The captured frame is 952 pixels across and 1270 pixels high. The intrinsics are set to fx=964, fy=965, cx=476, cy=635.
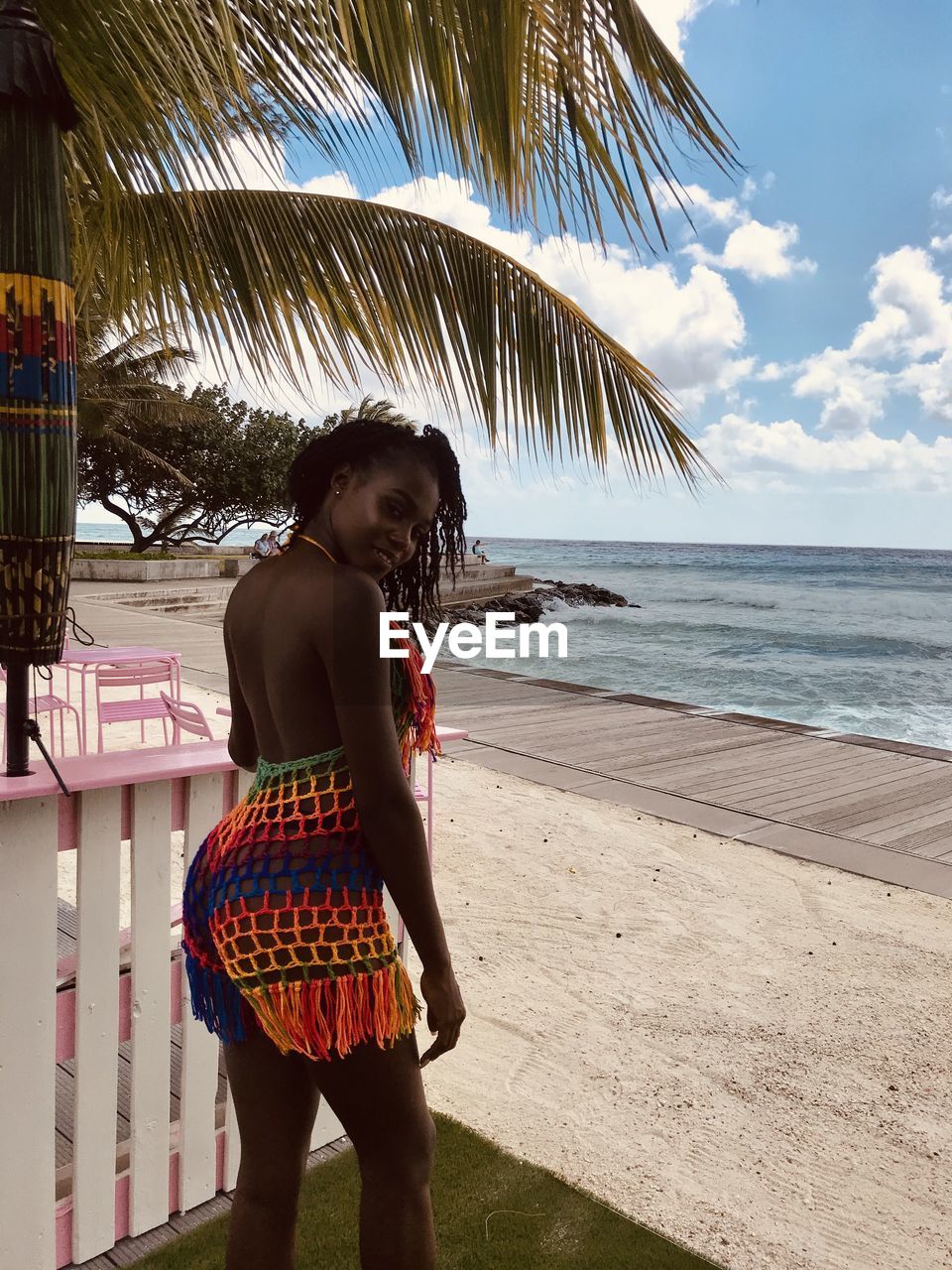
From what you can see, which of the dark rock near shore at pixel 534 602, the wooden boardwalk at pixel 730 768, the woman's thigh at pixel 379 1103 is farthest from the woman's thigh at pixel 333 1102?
the dark rock near shore at pixel 534 602

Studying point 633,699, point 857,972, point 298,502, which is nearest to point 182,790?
point 298,502

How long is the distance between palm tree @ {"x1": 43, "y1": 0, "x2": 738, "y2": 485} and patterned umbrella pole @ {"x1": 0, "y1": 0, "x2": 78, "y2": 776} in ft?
1.44

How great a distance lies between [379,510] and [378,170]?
199cm

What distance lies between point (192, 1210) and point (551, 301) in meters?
3.44

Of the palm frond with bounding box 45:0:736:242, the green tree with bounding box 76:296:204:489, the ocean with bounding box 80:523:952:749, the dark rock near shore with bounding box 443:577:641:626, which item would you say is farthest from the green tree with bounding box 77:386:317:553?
the palm frond with bounding box 45:0:736:242

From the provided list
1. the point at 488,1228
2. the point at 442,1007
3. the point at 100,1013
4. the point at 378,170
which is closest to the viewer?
the point at 442,1007

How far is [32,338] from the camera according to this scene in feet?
6.04

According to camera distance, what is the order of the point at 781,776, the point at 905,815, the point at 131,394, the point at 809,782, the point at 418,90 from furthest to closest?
the point at 131,394 < the point at 781,776 < the point at 809,782 < the point at 905,815 < the point at 418,90

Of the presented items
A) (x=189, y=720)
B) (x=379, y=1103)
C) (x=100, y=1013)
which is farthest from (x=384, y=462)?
(x=189, y=720)

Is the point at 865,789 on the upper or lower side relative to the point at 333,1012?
lower

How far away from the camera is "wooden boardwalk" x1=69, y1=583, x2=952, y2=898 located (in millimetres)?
5828

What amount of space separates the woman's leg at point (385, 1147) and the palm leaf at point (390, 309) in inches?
106

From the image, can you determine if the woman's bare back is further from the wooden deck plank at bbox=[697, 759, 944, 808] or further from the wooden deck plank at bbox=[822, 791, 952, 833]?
the wooden deck plank at bbox=[697, 759, 944, 808]

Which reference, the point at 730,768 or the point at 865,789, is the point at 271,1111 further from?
the point at 730,768
